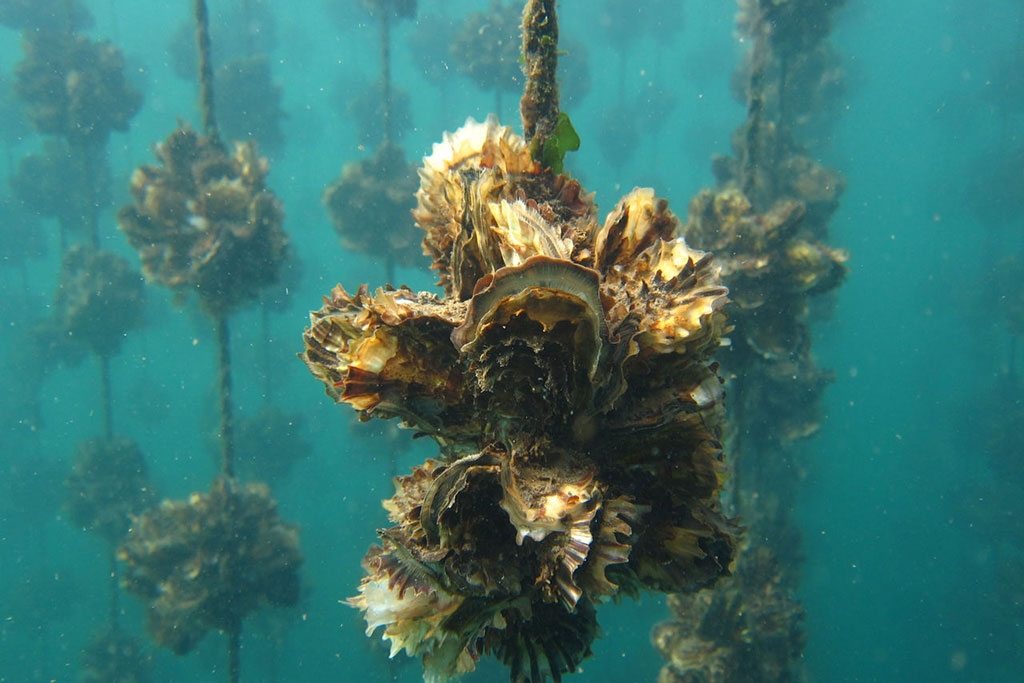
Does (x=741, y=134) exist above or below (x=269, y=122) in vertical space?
below

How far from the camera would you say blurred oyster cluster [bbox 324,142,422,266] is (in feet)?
44.5

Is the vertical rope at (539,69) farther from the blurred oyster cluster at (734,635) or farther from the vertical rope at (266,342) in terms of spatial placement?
the vertical rope at (266,342)

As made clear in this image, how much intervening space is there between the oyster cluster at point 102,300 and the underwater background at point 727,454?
41.0 inches

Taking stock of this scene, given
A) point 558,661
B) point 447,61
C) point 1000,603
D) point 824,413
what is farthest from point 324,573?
point 558,661

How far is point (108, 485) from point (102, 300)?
416 centimetres

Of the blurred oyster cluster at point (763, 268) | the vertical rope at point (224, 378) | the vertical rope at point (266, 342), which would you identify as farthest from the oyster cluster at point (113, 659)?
the blurred oyster cluster at point (763, 268)

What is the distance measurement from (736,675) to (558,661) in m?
6.26

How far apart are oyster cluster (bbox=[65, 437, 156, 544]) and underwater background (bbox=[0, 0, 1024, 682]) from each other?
168 centimetres

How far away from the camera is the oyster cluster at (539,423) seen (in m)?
1.48

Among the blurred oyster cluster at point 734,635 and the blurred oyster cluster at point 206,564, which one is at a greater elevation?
the blurred oyster cluster at point 206,564

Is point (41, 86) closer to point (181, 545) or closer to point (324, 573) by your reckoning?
point (181, 545)

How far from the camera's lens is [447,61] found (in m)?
29.7

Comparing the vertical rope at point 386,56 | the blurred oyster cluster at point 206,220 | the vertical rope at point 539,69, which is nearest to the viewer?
the vertical rope at point 539,69

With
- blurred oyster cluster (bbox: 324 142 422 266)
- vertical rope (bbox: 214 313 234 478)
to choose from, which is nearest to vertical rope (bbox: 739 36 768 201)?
vertical rope (bbox: 214 313 234 478)
